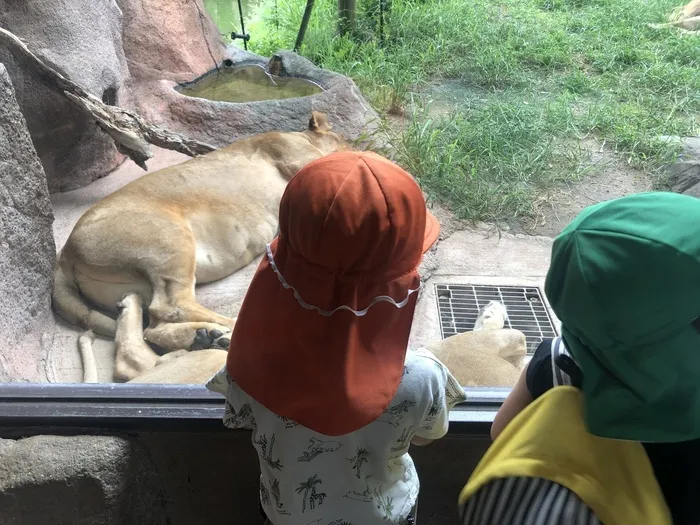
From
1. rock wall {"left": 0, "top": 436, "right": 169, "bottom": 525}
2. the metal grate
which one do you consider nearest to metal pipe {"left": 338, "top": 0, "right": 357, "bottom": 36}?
the metal grate

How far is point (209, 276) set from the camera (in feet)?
10.2

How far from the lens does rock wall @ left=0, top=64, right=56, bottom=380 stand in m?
2.34

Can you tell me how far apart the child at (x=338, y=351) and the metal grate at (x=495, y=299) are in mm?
1120

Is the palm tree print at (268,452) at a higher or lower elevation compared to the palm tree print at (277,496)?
higher

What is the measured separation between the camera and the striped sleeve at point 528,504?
97 cm

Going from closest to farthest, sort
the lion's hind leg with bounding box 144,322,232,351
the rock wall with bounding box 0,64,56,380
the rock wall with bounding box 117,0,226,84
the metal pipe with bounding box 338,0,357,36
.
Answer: the rock wall with bounding box 0,64,56,380
the lion's hind leg with bounding box 144,322,232,351
the rock wall with bounding box 117,0,226,84
the metal pipe with bounding box 338,0,357,36

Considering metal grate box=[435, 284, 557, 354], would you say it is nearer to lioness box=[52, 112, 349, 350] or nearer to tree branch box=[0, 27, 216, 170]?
lioness box=[52, 112, 349, 350]

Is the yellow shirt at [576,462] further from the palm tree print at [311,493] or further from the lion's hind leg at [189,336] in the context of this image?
the lion's hind leg at [189,336]

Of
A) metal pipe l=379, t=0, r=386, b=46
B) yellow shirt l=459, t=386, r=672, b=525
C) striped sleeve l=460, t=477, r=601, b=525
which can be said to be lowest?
striped sleeve l=460, t=477, r=601, b=525

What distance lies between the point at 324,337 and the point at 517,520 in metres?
0.47

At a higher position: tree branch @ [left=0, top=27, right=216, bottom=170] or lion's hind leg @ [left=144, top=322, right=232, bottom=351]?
tree branch @ [left=0, top=27, right=216, bottom=170]

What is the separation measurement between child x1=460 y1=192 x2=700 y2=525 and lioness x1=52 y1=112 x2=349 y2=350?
77.0 inches

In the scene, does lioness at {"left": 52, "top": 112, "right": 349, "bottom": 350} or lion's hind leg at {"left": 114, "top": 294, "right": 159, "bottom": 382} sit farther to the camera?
lioness at {"left": 52, "top": 112, "right": 349, "bottom": 350}

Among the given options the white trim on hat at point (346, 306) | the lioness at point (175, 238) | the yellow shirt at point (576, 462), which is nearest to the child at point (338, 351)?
the white trim on hat at point (346, 306)
